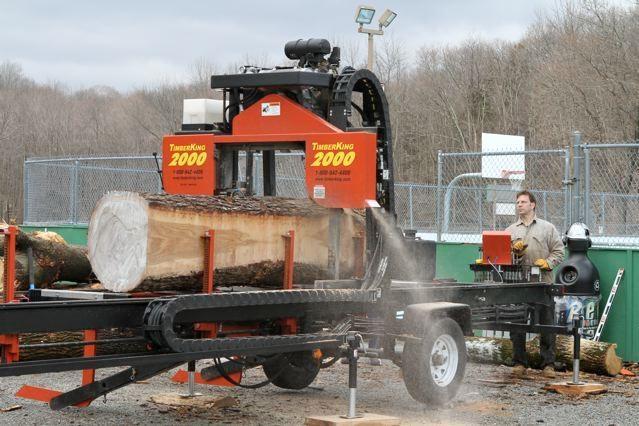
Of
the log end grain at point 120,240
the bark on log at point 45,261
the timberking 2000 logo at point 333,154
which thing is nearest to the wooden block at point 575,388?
the timberking 2000 logo at point 333,154

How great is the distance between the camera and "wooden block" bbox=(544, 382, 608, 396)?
977 centimetres

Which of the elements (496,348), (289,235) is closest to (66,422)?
(289,235)

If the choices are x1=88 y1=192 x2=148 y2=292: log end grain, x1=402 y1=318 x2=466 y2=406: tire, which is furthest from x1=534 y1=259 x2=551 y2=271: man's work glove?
x1=88 y1=192 x2=148 y2=292: log end grain

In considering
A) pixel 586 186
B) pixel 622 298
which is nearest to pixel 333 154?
pixel 586 186

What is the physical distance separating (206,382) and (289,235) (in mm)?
1923

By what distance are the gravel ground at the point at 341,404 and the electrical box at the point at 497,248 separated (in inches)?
50.7

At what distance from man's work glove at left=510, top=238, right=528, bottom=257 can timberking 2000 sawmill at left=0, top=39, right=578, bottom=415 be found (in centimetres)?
90

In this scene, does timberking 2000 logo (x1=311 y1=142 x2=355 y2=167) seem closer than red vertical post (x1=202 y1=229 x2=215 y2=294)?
No

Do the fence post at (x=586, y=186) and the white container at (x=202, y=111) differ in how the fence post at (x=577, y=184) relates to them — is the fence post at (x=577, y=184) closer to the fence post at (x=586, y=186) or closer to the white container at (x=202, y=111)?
the fence post at (x=586, y=186)

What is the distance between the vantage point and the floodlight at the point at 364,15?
60.3ft

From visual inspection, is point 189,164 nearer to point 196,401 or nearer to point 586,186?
point 196,401

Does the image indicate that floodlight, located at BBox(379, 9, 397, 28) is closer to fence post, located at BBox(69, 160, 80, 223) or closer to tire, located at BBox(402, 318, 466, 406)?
fence post, located at BBox(69, 160, 80, 223)

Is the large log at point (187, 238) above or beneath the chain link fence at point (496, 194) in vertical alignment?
beneath

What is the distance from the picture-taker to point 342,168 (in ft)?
27.2
